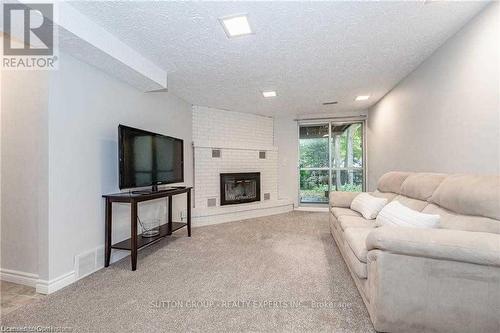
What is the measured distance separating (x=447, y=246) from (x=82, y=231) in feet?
9.32

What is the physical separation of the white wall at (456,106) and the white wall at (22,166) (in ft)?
11.6

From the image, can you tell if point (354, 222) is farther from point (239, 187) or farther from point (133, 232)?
point (239, 187)

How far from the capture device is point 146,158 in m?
2.85

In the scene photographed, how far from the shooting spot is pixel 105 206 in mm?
2557

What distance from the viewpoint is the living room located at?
4.86ft

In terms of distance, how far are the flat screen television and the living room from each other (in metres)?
0.02

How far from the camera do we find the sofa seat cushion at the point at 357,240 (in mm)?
1732

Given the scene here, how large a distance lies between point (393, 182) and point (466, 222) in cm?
142

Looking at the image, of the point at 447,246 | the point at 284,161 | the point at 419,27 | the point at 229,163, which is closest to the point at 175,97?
the point at 229,163

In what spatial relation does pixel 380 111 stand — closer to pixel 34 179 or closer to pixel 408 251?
pixel 408 251

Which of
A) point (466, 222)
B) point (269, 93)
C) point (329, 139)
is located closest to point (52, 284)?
point (466, 222)

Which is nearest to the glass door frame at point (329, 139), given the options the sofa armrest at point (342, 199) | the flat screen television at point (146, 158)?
the sofa armrest at point (342, 199)

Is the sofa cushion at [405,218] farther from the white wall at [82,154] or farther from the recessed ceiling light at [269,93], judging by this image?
the white wall at [82,154]

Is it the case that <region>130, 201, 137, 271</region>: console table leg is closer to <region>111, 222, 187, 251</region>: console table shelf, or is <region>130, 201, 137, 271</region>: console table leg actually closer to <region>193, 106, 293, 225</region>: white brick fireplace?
<region>111, 222, 187, 251</region>: console table shelf
